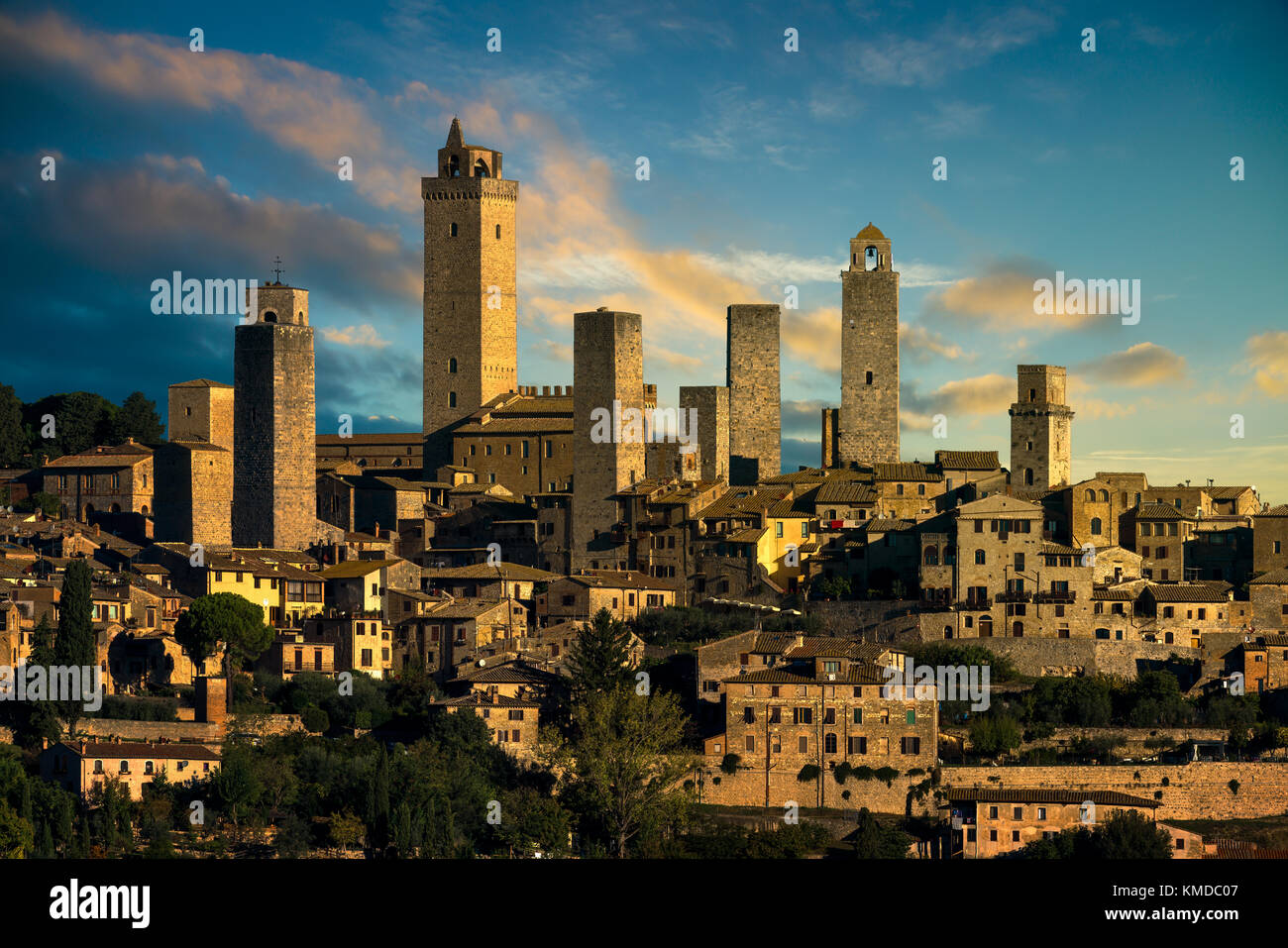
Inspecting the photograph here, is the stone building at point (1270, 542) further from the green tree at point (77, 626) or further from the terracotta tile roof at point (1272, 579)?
the green tree at point (77, 626)

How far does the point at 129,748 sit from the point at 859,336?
1238 inches

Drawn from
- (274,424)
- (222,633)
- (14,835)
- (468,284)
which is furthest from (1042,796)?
(468,284)

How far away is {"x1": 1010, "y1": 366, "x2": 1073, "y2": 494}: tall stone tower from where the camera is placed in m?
65.6

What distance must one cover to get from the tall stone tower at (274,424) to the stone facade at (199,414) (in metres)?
2.51

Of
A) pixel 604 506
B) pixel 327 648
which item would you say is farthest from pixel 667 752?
pixel 604 506

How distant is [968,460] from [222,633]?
2367cm

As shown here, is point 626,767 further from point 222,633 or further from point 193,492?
point 193,492

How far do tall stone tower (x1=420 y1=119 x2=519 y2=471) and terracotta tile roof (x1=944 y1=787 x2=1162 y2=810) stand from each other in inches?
1493

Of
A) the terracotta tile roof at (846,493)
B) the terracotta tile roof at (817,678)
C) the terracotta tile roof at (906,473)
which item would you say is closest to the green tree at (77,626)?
the terracotta tile roof at (817,678)

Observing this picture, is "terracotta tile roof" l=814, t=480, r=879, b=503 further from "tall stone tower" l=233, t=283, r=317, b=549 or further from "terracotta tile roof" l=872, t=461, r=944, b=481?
"tall stone tower" l=233, t=283, r=317, b=549

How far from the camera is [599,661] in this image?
1980 inches

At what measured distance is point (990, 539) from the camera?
5581 cm

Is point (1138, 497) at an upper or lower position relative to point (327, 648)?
upper
